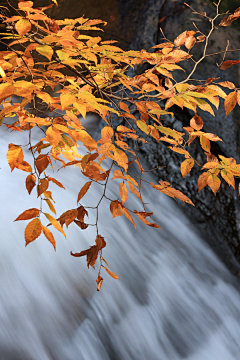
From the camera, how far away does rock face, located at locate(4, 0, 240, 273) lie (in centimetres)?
227

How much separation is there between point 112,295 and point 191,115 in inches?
69.4

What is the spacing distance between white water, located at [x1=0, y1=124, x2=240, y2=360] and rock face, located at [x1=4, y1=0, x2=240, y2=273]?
0.75ft

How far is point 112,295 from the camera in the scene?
1.60 meters

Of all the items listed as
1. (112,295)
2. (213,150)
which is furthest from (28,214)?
(213,150)

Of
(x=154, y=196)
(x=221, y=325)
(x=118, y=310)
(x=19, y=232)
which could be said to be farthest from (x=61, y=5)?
(x=221, y=325)

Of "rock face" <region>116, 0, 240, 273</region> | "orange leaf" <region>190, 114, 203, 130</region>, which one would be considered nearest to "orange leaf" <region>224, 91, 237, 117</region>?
"orange leaf" <region>190, 114, 203, 130</region>

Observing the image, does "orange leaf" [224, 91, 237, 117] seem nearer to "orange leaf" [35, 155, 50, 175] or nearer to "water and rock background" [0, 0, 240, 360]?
"orange leaf" [35, 155, 50, 175]

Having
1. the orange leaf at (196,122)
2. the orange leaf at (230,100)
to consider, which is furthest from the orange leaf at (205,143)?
the orange leaf at (230,100)

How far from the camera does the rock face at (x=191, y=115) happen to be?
227 cm

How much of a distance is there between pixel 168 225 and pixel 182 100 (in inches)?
66.3

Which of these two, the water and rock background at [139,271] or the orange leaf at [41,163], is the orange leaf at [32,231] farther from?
the water and rock background at [139,271]

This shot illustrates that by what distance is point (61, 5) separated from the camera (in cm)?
283

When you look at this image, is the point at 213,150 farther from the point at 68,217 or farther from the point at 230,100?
the point at 68,217

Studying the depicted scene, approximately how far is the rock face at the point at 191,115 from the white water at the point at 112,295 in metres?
0.23
